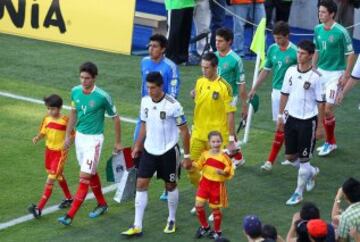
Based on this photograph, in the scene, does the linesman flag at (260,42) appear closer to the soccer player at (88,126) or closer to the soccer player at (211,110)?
the soccer player at (211,110)

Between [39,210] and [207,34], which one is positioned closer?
[39,210]

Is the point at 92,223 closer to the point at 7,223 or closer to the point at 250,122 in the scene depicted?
the point at 7,223

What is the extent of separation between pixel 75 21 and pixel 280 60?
7734mm

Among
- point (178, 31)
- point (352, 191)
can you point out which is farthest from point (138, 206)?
point (178, 31)

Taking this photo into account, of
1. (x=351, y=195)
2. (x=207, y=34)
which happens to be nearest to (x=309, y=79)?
(x=351, y=195)

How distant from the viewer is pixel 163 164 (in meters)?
12.4

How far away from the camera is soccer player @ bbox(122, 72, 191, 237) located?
12.3 metres

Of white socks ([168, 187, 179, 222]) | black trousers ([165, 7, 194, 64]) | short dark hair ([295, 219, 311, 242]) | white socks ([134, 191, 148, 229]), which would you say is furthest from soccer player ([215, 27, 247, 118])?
black trousers ([165, 7, 194, 64])

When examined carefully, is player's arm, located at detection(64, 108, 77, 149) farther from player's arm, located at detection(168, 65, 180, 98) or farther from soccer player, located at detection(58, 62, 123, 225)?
player's arm, located at detection(168, 65, 180, 98)

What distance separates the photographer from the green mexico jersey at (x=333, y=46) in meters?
15.2

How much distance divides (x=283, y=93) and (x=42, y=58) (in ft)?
26.6

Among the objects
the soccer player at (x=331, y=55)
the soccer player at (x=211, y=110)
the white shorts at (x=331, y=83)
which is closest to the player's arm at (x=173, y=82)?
the soccer player at (x=211, y=110)

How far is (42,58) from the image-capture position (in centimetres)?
2069

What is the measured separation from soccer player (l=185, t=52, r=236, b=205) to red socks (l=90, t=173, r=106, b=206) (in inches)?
43.6
